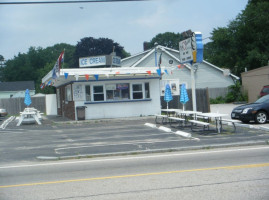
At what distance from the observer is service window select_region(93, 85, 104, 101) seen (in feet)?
75.7

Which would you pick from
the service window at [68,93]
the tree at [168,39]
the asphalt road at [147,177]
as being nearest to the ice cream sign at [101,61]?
the service window at [68,93]

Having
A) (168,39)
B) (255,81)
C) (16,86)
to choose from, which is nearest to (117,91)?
(255,81)

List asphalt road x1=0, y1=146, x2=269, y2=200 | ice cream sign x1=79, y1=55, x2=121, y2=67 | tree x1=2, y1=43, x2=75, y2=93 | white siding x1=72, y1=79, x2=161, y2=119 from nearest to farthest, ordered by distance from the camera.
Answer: asphalt road x1=0, y1=146, x2=269, y2=200 → white siding x1=72, y1=79, x2=161, y2=119 → ice cream sign x1=79, y1=55, x2=121, y2=67 → tree x1=2, y1=43, x2=75, y2=93

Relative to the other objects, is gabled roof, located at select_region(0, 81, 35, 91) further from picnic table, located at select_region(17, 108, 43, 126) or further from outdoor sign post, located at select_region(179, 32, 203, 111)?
outdoor sign post, located at select_region(179, 32, 203, 111)

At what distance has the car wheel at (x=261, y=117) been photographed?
17.3m

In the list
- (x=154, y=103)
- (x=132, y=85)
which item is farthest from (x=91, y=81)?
(x=154, y=103)

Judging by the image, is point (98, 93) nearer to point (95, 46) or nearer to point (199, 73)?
point (199, 73)

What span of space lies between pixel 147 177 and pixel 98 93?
1603 cm

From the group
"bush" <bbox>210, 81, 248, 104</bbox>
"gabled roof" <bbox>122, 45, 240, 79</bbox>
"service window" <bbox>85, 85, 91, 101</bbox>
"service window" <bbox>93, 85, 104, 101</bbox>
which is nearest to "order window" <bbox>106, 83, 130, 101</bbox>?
"service window" <bbox>93, 85, 104, 101</bbox>

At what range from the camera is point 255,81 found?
35188mm

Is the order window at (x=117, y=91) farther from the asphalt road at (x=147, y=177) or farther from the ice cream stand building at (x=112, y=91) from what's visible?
the asphalt road at (x=147, y=177)

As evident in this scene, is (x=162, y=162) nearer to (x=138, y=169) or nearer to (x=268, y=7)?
(x=138, y=169)

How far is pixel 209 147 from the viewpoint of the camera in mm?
11359

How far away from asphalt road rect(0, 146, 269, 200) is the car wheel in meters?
7.42
